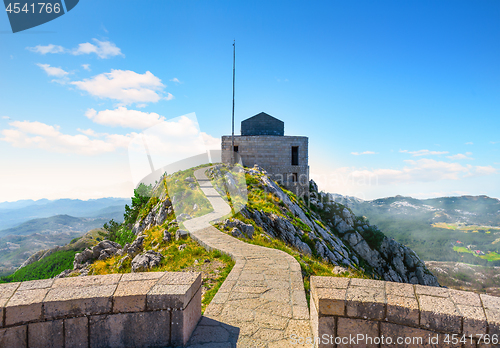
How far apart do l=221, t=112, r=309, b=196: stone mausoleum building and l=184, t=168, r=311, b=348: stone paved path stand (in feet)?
57.5

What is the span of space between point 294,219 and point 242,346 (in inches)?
483

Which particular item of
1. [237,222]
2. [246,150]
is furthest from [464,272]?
[237,222]

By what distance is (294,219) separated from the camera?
14969 mm

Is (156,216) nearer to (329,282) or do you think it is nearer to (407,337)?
(329,282)

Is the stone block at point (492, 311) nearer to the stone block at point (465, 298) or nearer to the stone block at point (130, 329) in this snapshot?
the stone block at point (465, 298)

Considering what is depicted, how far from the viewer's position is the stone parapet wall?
2433cm

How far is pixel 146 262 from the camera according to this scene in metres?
6.99

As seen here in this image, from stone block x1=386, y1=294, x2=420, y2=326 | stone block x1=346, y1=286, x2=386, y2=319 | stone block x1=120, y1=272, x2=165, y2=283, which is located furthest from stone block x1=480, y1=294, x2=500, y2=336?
stone block x1=120, y1=272, x2=165, y2=283

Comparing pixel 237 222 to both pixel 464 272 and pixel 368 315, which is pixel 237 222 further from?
pixel 464 272

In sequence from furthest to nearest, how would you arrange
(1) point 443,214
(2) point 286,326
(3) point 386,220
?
(1) point 443,214 < (3) point 386,220 < (2) point 286,326

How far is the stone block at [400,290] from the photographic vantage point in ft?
8.33

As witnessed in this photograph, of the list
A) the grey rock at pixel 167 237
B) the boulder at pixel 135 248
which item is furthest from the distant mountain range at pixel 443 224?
the boulder at pixel 135 248

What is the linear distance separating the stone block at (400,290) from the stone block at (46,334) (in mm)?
3210

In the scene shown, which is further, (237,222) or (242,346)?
(237,222)
